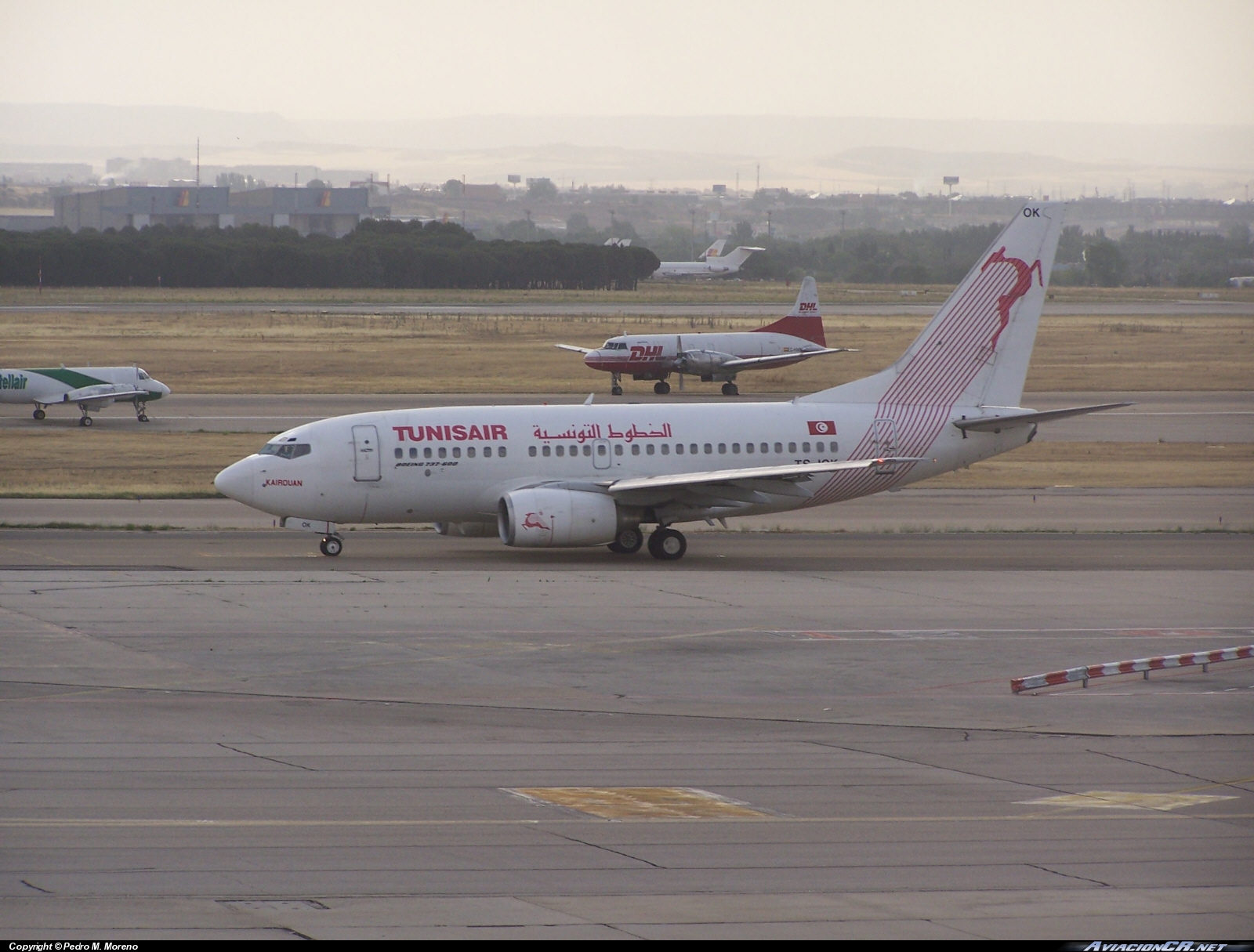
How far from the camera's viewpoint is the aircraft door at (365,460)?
A: 37750 mm

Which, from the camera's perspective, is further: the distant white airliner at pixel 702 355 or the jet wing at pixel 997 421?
the distant white airliner at pixel 702 355

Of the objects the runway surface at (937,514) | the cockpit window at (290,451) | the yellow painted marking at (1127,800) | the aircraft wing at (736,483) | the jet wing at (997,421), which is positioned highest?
the jet wing at (997,421)

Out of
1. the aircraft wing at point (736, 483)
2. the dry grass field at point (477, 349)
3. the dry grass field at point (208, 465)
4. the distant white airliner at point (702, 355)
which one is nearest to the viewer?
the aircraft wing at point (736, 483)

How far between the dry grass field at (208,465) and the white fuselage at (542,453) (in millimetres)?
13301

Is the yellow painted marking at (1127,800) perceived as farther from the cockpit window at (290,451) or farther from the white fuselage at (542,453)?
the cockpit window at (290,451)

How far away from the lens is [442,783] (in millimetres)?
18297

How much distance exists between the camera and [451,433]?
126 ft

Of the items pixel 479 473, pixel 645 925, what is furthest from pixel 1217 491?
pixel 645 925

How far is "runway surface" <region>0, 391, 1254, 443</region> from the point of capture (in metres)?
68.9

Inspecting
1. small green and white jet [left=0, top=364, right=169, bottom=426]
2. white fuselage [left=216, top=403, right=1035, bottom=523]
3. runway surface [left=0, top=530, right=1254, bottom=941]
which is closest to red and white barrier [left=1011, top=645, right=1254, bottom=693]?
runway surface [left=0, top=530, right=1254, bottom=941]

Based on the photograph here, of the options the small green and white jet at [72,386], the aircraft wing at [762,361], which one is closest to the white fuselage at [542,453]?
the small green and white jet at [72,386]

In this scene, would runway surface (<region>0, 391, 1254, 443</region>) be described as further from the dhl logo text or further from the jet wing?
the dhl logo text

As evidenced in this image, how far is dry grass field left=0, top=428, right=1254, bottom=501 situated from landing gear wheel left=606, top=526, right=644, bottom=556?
17274 millimetres

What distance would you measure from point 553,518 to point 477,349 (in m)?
69.3
